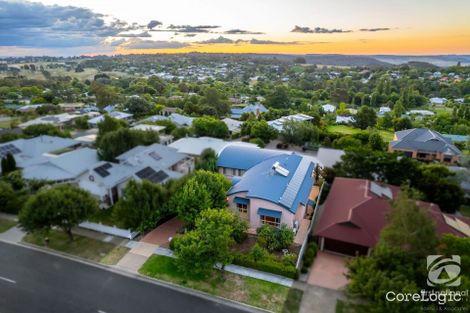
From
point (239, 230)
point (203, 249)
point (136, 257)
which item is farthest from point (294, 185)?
point (136, 257)

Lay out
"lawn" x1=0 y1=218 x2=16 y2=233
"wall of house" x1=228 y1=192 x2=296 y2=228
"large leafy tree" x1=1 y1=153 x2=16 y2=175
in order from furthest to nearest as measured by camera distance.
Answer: "large leafy tree" x1=1 y1=153 x2=16 y2=175 → "lawn" x1=0 y1=218 x2=16 y2=233 → "wall of house" x1=228 y1=192 x2=296 y2=228

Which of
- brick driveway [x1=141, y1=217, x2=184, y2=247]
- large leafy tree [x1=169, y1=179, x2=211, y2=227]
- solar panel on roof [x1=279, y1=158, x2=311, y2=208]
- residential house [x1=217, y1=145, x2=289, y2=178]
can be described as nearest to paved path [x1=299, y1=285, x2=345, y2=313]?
solar panel on roof [x1=279, y1=158, x2=311, y2=208]

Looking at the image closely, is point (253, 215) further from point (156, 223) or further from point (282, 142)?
point (282, 142)

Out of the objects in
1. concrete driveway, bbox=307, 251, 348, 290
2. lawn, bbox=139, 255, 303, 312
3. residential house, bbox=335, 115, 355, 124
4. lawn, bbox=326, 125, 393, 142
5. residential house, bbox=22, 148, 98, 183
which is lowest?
lawn, bbox=326, 125, 393, 142

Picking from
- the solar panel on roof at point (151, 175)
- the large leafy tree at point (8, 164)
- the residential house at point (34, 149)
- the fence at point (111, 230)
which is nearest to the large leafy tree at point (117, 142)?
the residential house at point (34, 149)

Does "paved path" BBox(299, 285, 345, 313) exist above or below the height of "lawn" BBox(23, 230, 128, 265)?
below

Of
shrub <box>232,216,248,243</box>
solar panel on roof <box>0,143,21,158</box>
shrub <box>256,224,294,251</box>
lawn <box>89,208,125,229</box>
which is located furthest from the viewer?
solar panel on roof <box>0,143,21,158</box>

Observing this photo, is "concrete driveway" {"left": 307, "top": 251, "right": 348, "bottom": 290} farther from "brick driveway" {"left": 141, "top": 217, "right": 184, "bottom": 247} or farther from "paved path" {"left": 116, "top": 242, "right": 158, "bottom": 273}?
"paved path" {"left": 116, "top": 242, "right": 158, "bottom": 273}

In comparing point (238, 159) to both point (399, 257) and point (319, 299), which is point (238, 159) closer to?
point (319, 299)
